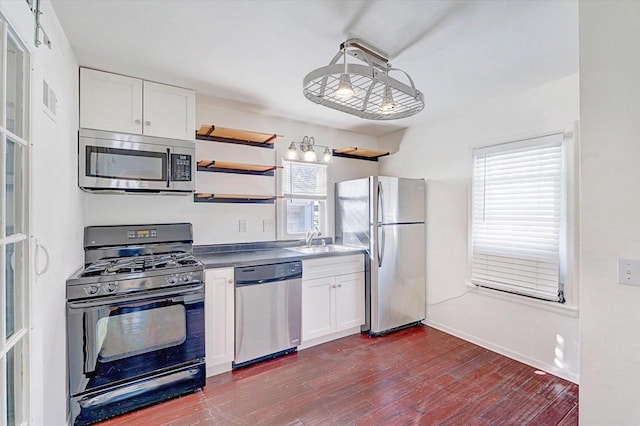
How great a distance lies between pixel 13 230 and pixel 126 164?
1.48 m

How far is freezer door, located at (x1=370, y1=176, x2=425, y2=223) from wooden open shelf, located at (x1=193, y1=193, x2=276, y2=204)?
3.67ft

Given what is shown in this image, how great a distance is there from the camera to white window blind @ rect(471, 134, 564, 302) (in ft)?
8.25

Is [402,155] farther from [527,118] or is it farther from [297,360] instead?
[297,360]

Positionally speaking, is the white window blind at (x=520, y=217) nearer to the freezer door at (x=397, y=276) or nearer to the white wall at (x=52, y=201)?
the freezer door at (x=397, y=276)

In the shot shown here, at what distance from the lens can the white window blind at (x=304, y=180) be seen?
360 cm

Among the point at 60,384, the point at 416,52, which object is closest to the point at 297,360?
the point at 60,384

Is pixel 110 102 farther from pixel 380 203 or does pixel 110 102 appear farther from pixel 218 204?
pixel 380 203

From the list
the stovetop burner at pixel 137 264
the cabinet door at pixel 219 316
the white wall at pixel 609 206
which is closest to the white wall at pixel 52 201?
the stovetop burner at pixel 137 264

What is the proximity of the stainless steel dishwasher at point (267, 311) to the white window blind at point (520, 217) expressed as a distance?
6.05 feet

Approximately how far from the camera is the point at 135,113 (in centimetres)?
244

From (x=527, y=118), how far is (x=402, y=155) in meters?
1.48

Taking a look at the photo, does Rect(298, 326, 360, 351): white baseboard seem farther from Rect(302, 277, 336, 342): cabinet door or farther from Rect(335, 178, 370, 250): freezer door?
Rect(335, 178, 370, 250): freezer door

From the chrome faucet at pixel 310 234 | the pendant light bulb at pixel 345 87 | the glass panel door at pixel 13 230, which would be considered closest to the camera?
the glass panel door at pixel 13 230

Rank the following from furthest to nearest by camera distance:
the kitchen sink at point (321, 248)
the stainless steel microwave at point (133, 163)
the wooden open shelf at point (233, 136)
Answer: the kitchen sink at point (321, 248)
the wooden open shelf at point (233, 136)
the stainless steel microwave at point (133, 163)
